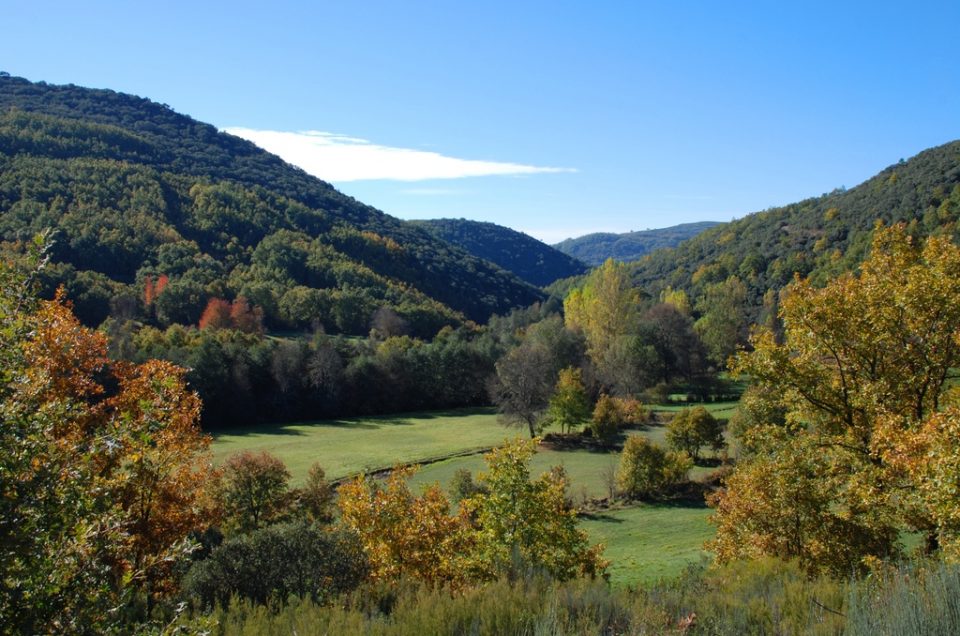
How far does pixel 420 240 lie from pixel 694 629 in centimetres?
18940

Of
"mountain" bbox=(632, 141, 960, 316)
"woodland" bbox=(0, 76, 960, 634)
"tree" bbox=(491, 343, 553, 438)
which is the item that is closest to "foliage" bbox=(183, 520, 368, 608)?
"woodland" bbox=(0, 76, 960, 634)

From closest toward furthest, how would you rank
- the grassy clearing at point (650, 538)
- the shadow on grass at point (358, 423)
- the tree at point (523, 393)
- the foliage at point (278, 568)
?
the foliage at point (278, 568)
the grassy clearing at point (650, 538)
the tree at point (523, 393)
the shadow on grass at point (358, 423)

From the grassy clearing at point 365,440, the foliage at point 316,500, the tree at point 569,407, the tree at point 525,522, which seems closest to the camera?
the tree at point 525,522

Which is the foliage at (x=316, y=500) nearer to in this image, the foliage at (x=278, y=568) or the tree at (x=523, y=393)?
the foliage at (x=278, y=568)

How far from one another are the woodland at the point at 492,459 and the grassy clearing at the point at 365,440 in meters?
3.06

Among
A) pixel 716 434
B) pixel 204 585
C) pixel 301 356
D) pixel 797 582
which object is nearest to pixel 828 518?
pixel 797 582

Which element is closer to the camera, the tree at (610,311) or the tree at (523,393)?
the tree at (523,393)

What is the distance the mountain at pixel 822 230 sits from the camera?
8919 centimetres

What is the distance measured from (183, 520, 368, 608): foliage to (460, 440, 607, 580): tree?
3091mm

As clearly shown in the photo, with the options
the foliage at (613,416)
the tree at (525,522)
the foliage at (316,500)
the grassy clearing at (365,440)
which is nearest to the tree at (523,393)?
the grassy clearing at (365,440)

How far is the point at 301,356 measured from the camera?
2938 inches

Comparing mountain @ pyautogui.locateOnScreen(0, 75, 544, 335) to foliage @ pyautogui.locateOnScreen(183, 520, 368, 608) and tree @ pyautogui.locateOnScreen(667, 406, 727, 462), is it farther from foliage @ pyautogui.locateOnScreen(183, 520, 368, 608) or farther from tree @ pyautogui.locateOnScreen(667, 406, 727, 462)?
foliage @ pyautogui.locateOnScreen(183, 520, 368, 608)

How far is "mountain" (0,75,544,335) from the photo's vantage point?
326 feet

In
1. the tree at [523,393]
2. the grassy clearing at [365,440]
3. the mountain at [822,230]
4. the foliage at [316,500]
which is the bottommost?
the grassy clearing at [365,440]
